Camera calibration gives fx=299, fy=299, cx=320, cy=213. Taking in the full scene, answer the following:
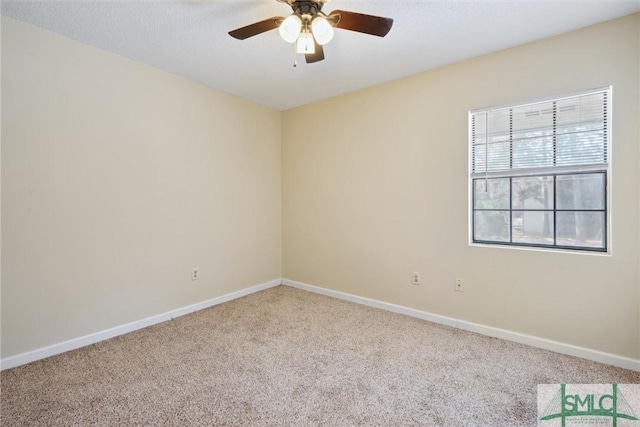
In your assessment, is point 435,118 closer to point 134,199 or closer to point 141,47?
point 141,47

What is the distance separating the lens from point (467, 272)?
2707 millimetres

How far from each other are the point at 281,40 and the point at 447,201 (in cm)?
200

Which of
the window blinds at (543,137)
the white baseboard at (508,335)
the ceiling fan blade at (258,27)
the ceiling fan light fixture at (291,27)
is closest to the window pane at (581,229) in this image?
the window blinds at (543,137)

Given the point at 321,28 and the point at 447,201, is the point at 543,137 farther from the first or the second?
the point at 321,28

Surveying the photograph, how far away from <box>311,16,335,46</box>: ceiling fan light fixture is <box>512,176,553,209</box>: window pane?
197cm

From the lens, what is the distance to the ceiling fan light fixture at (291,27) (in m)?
1.62

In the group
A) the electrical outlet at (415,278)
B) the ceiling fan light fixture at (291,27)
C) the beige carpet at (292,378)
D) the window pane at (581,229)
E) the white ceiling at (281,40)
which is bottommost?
the beige carpet at (292,378)

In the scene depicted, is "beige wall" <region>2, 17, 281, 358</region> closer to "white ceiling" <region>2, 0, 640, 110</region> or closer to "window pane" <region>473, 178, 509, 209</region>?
"white ceiling" <region>2, 0, 640, 110</region>

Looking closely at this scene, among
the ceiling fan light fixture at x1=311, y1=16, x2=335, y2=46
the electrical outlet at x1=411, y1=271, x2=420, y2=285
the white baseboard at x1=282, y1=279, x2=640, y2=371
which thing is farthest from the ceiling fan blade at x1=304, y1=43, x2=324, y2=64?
the white baseboard at x1=282, y1=279, x2=640, y2=371

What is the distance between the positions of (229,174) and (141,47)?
145 cm

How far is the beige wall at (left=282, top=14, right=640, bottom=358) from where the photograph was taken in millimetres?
2070

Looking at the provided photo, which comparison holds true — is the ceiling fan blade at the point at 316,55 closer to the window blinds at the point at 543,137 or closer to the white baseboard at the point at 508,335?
the window blinds at the point at 543,137

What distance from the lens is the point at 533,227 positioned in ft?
8.11

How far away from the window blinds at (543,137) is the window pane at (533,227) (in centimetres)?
35
